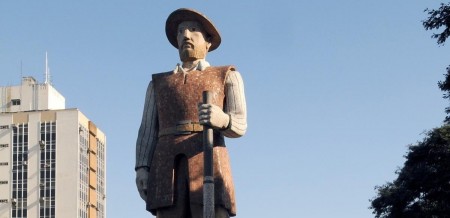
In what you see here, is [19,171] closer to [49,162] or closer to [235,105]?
[49,162]

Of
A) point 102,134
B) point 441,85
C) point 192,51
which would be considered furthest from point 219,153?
point 102,134

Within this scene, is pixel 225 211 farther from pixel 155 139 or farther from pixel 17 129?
pixel 17 129

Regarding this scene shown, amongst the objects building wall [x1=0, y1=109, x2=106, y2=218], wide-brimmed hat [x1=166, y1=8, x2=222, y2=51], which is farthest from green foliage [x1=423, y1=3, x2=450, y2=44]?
building wall [x1=0, y1=109, x2=106, y2=218]

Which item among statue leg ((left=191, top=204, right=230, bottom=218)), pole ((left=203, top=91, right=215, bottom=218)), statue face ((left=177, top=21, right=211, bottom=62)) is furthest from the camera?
statue face ((left=177, top=21, right=211, bottom=62))

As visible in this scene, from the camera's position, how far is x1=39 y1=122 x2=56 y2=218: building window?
71250 millimetres

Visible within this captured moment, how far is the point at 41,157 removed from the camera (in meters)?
72.2

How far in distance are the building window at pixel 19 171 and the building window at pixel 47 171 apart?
132cm

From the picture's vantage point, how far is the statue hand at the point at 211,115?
35.2ft

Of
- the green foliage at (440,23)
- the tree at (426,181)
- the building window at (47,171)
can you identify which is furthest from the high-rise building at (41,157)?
the green foliage at (440,23)

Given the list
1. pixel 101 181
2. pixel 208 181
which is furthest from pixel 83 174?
pixel 208 181

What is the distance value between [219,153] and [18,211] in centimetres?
6250

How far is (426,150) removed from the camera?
28422mm

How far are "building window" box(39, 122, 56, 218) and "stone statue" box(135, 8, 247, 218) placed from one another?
6106cm

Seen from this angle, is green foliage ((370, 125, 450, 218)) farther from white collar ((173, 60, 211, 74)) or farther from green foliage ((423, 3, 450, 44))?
white collar ((173, 60, 211, 74))
